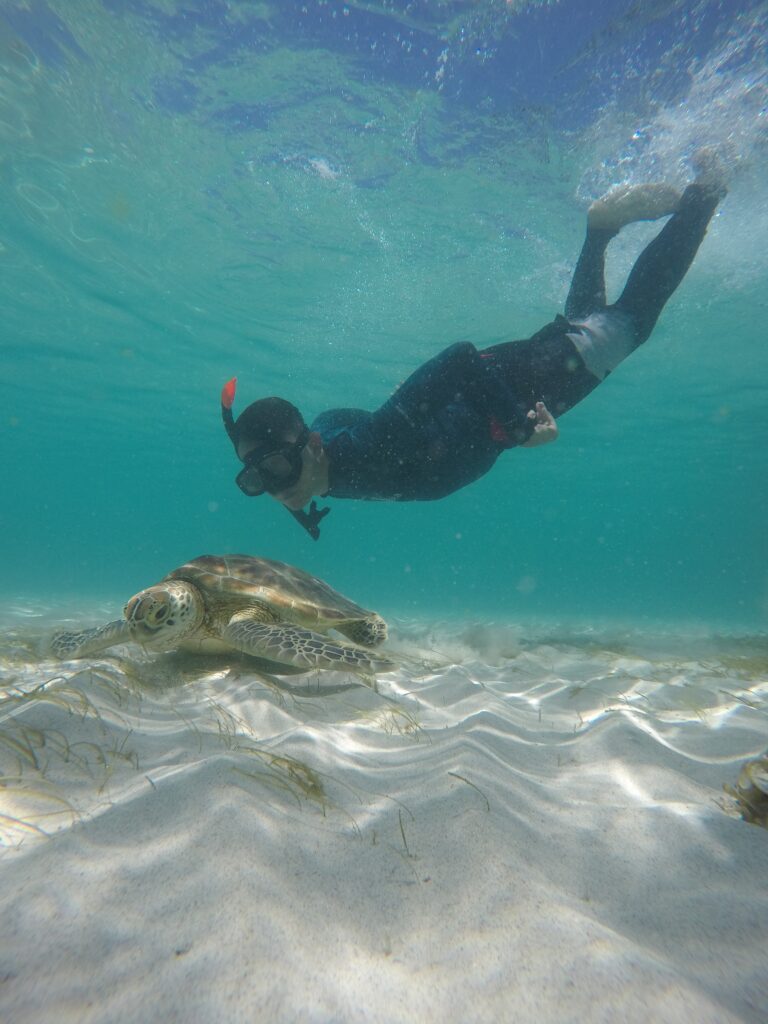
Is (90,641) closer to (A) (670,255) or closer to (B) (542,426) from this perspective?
(B) (542,426)

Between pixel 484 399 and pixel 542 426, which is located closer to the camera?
pixel 542 426

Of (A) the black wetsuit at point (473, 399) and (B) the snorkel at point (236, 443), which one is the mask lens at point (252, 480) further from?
(A) the black wetsuit at point (473, 399)

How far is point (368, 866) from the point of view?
4.92 ft

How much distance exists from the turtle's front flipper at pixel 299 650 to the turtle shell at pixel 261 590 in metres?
0.53

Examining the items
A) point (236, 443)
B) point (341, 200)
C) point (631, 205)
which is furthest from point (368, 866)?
point (341, 200)

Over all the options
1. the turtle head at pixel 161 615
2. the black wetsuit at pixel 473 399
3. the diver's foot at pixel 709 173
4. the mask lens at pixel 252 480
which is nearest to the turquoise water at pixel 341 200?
the diver's foot at pixel 709 173

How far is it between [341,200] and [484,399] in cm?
956

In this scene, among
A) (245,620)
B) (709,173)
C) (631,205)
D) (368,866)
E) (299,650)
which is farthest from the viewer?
(631,205)

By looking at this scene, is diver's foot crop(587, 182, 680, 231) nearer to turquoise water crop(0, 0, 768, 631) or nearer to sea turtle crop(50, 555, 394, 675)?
turquoise water crop(0, 0, 768, 631)

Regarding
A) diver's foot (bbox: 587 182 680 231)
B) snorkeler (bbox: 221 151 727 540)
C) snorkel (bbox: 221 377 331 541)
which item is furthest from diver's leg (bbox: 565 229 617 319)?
snorkel (bbox: 221 377 331 541)

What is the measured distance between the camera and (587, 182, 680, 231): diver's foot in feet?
19.3

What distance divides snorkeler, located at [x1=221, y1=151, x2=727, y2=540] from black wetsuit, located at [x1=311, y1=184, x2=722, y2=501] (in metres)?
0.01

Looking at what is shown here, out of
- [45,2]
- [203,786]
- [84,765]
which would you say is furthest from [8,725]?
[45,2]

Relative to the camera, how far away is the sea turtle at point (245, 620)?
3.44 m
